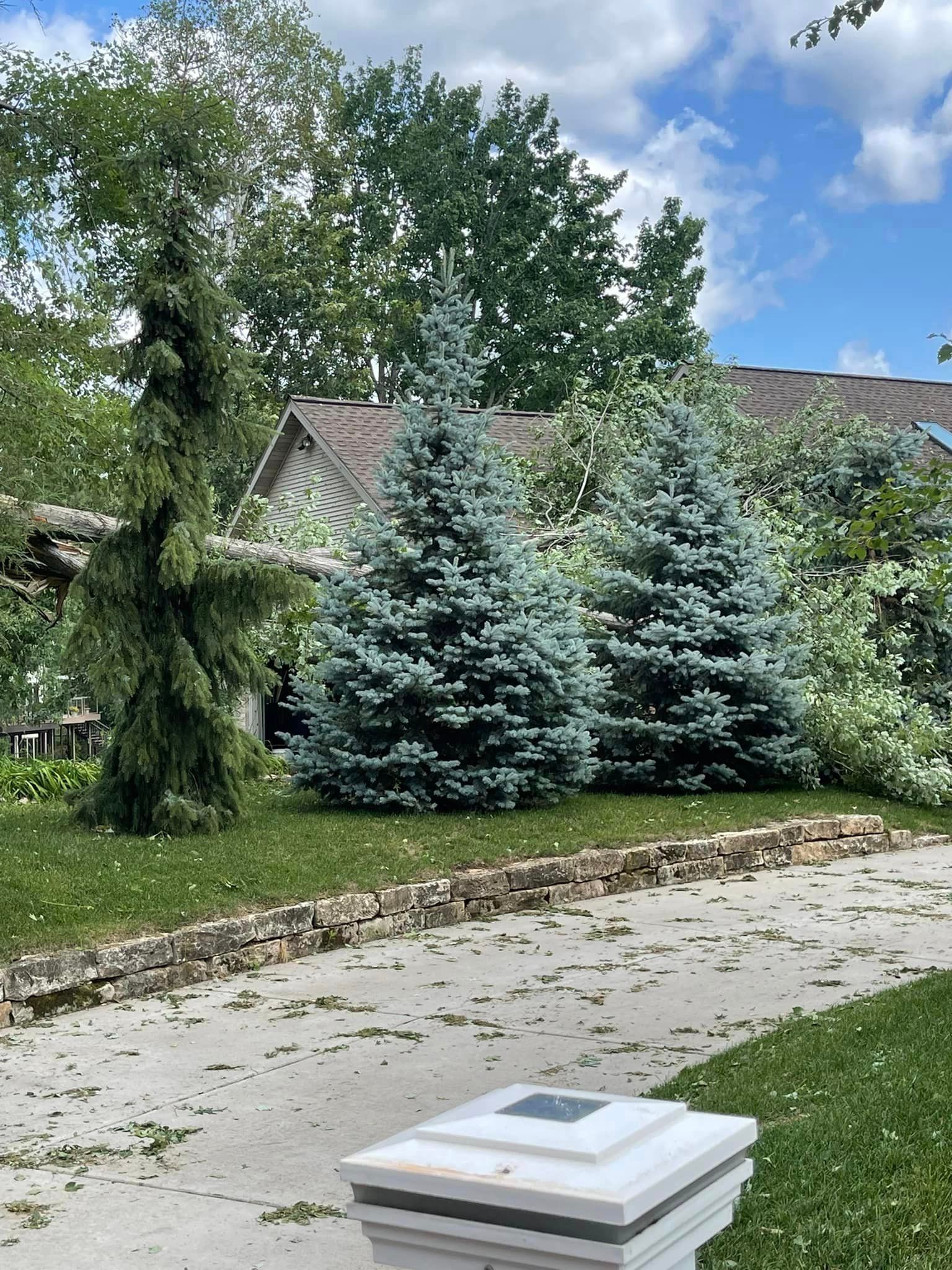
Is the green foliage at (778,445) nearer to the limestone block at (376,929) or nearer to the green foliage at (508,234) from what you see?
the limestone block at (376,929)

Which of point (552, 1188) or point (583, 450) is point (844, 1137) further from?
point (583, 450)

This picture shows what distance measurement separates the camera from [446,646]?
1256 centimetres

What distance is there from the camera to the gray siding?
24.8 meters

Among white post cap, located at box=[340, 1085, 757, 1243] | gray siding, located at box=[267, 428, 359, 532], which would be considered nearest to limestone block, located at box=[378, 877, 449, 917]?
white post cap, located at box=[340, 1085, 757, 1243]

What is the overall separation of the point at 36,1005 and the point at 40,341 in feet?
35.9

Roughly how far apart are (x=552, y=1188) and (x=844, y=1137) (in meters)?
3.17

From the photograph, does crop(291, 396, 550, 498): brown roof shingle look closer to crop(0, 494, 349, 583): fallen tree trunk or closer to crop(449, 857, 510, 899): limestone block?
crop(0, 494, 349, 583): fallen tree trunk

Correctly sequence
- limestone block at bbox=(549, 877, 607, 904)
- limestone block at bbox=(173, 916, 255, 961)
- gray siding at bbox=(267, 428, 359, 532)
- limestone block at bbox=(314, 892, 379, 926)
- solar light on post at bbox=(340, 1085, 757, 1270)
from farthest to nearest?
gray siding at bbox=(267, 428, 359, 532)
limestone block at bbox=(549, 877, 607, 904)
limestone block at bbox=(314, 892, 379, 926)
limestone block at bbox=(173, 916, 255, 961)
solar light on post at bbox=(340, 1085, 757, 1270)

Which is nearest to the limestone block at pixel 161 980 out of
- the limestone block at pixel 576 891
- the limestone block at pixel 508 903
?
the limestone block at pixel 508 903

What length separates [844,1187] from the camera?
13.4ft

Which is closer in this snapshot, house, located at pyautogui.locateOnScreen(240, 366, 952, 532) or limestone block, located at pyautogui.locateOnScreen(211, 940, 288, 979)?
limestone block, located at pyautogui.locateOnScreen(211, 940, 288, 979)

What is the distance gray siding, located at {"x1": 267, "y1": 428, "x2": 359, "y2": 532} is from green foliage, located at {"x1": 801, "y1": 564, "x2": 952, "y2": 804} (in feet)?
33.8

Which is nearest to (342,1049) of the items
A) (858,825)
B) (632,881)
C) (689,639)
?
(632,881)

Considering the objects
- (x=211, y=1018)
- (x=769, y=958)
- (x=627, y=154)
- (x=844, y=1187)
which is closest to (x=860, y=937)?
(x=769, y=958)
